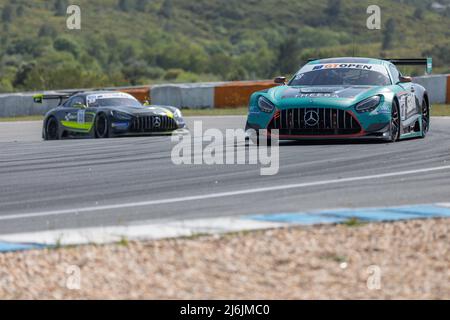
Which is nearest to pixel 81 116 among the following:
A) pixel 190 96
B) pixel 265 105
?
pixel 265 105

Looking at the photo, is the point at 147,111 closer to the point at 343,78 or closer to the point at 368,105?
the point at 343,78

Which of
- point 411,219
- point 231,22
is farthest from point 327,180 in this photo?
point 231,22

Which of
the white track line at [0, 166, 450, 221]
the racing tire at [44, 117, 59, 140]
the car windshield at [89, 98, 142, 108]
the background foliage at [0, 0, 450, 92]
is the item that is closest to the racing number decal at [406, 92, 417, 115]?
the white track line at [0, 166, 450, 221]

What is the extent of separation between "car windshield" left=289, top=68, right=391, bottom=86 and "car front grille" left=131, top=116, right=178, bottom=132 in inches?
167

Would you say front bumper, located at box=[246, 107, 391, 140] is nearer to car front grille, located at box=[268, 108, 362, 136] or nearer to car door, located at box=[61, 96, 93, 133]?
car front grille, located at box=[268, 108, 362, 136]

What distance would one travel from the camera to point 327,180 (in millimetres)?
10555

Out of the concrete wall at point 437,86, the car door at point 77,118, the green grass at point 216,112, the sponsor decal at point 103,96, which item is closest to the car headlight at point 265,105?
the car door at point 77,118

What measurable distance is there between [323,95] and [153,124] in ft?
17.6

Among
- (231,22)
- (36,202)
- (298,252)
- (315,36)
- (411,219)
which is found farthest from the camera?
(231,22)

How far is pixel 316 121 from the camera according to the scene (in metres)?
13.8

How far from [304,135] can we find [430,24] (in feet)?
209

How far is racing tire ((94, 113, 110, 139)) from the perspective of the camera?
1864cm

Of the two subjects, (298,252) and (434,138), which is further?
(434,138)

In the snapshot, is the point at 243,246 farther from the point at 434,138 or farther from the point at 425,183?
the point at 434,138
